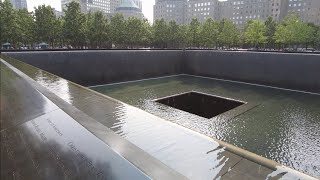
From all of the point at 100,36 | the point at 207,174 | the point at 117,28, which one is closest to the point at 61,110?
the point at 207,174

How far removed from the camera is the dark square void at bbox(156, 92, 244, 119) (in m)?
10.5

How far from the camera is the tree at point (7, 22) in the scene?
17656 millimetres

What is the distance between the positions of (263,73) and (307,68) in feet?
7.05

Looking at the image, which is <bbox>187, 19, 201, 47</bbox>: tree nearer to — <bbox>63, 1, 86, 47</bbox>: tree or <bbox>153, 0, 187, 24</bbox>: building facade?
<bbox>63, 1, 86, 47</bbox>: tree

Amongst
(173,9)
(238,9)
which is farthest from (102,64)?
(173,9)

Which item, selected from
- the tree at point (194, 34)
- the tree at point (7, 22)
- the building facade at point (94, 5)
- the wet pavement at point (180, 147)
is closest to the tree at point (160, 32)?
the tree at point (194, 34)

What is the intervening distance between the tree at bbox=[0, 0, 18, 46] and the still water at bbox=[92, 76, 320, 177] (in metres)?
10.2

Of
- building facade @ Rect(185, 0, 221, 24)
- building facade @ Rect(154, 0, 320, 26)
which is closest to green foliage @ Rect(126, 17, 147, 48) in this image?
building facade @ Rect(154, 0, 320, 26)

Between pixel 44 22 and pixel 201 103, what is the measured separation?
16.0 meters

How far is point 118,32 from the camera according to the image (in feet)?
88.8

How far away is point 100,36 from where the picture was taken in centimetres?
2412

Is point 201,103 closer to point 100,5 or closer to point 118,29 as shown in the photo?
point 118,29

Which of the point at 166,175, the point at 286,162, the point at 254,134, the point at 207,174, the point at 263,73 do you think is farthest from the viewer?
the point at 263,73

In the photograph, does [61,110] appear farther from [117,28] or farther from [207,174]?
[117,28]
